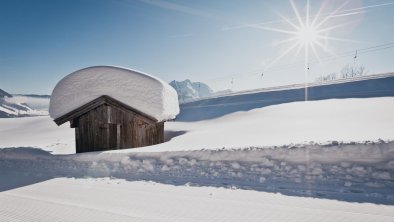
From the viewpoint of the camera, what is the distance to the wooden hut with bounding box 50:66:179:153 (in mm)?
11125

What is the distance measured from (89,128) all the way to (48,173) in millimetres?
4507

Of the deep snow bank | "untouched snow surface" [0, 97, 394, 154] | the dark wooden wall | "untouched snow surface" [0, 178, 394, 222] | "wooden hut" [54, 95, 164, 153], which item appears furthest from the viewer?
the dark wooden wall

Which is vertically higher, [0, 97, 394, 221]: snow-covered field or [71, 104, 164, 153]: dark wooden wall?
[71, 104, 164, 153]: dark wooden wall

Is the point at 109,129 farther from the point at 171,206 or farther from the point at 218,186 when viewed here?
the point at 171,206

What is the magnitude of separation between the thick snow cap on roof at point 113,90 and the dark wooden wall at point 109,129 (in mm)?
601

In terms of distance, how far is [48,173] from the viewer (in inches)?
299

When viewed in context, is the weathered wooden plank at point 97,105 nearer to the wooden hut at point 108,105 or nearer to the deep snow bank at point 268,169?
the wooden hut at point 108,105

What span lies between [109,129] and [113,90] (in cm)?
176

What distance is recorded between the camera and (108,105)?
38.2 ft

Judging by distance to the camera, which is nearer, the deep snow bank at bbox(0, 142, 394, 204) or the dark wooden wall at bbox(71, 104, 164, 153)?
the deep snow bank at bbox(0, 142, 394, 204)

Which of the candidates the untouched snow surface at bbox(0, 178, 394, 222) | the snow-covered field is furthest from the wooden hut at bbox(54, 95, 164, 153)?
the untouched snow surface at bbox(0, 178, 394, 222)

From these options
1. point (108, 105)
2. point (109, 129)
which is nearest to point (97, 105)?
point (108, 105)

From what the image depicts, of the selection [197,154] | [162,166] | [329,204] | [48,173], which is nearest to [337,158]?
[329,204]

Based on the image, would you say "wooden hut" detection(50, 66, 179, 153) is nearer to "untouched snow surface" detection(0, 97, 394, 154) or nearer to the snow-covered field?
"untouched snow surface" detection(0, 97, 394, 154)
